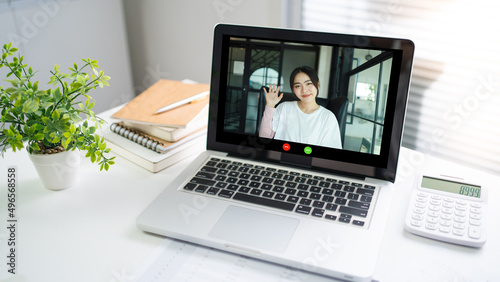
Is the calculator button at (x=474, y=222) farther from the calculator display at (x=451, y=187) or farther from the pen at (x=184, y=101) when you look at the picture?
the pen at (x=184, y=101)

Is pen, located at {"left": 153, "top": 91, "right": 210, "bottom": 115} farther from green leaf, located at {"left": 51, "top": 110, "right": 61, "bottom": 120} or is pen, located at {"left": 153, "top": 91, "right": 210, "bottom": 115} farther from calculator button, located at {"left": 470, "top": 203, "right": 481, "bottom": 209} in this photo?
calculator button, located at {"left": 470, "top": 203, "right": 481, "bottom": 209}

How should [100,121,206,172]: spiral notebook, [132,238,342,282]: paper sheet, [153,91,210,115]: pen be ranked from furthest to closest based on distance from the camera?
[153,91,210,115]: pen < [100,121,206,172]: spiral notebook < [132,238,342,282]: paper sheet

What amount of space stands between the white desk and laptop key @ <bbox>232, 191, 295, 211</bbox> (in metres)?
0.17

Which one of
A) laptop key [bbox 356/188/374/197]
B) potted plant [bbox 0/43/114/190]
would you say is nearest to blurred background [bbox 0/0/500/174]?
laptop key [bbox 356/188/374/197]

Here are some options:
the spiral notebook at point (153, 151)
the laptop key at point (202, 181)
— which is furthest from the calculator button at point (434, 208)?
the spiral notebook at point (153, 151)

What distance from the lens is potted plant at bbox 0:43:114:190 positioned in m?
0.81

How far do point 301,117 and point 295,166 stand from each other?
11 cm

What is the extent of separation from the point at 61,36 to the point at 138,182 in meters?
1.12

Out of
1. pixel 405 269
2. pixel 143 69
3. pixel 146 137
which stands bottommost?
pixel 405 269

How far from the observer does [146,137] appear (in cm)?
106

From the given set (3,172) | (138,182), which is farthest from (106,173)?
(3,172)

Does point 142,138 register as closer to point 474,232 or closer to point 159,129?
point 159,129

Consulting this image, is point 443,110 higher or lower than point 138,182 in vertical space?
higher

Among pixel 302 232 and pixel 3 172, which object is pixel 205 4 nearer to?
pixel 3 172
